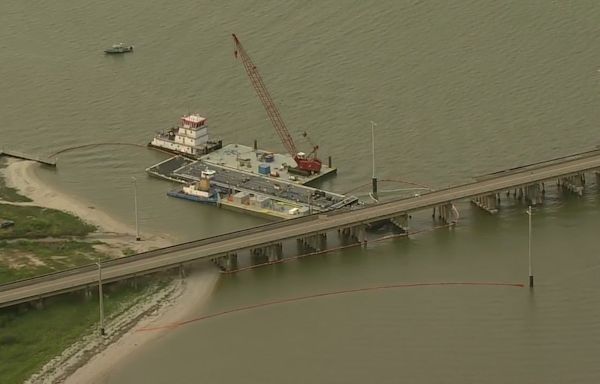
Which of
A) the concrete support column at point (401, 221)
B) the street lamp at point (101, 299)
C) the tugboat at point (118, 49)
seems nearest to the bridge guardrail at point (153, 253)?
the street lamp at point (101, 299)

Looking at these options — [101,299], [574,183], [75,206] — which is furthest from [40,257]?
[574,183]

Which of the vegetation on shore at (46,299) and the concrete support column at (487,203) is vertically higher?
the concrete support column at (487,203)

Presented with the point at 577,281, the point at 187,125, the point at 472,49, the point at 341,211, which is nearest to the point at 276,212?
the point at 341,211

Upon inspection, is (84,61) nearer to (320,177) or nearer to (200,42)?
(200,42)

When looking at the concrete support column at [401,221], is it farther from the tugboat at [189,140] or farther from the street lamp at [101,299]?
the tugboat at [189,140]

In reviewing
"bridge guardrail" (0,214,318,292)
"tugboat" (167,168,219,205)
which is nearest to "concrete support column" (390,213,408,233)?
"bridge guardrail" (0,214,318,292)

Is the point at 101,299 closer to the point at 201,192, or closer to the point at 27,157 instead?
the point at 201,192
